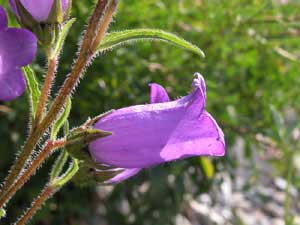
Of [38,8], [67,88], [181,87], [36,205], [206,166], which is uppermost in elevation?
[38,8]

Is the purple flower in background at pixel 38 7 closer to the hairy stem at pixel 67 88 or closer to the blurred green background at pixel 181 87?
the hairy stem at pixel 67 88

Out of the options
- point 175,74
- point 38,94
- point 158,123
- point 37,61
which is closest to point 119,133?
point 158,123

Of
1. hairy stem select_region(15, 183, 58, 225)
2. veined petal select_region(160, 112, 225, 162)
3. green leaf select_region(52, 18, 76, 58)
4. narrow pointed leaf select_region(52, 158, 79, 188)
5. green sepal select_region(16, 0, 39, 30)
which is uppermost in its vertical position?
green sepal select_region(16, 0, 39, 30)

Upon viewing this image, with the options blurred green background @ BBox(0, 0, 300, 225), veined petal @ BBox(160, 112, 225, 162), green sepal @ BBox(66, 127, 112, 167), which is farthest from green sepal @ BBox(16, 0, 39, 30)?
blurred green background @ BBox(0, 0, 300, 225)

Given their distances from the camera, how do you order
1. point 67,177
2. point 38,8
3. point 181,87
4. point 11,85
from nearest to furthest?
point 11,85, point 38,8, point 67,177, point 181,87

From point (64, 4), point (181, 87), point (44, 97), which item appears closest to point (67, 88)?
point (44, 97)

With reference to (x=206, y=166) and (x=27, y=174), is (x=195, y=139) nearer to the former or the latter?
Answer: (x=27, y=174)

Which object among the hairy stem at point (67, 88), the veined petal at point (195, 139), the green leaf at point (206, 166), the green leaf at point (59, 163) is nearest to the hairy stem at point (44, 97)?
the hairy stem at point (67, 88)

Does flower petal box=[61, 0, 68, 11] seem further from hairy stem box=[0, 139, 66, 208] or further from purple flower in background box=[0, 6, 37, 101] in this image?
hairy stem box=[0, 139, 66, 208]
